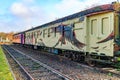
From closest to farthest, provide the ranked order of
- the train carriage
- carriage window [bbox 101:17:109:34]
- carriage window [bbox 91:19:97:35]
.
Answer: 1. the train carriage
2. carriage window [bbox 101:17:109:34]
3. carriage window [bbox 91:19:97:35]

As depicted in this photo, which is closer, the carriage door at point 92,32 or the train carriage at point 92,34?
the train carriage at point 92,34

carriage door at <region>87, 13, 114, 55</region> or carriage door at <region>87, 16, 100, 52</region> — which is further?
carriage door at <region>87, 16, 100, 52</region>

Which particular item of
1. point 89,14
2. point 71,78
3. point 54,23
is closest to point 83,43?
point 89,14

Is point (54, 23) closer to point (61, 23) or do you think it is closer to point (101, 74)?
point (61, 23)

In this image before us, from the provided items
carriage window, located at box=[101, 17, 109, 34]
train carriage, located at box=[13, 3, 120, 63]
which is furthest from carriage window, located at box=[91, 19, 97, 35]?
carriage window, located at box=[101, 17, 109, 34]

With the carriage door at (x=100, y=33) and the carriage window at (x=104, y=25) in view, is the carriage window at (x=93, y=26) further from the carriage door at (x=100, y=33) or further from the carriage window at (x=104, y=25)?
the carriage window at (x=104, y=25)

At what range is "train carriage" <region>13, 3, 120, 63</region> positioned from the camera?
12547 mm

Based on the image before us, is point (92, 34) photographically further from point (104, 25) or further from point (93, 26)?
point (104, 25)

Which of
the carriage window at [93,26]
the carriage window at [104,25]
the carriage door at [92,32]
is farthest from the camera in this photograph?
the carriage window at [93,26]

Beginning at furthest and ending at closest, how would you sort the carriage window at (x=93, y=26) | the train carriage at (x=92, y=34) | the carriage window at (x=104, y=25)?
the carriage window at (x=93, y=26), the carriage window at (x=104, y=25), the train carriage at (x=92, y=34)

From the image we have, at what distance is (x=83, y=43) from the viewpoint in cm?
1521

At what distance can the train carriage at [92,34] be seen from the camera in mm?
12547

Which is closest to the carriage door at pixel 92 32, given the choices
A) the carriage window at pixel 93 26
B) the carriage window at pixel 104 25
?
the carriage window at pixel 93 26

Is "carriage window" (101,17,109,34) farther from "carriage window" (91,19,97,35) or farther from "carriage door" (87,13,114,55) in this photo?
"carriage window" (91,19,97,35)
